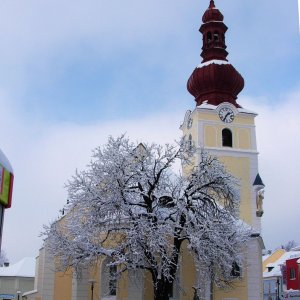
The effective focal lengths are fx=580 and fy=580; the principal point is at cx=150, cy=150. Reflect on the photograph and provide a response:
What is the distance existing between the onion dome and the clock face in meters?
0.78

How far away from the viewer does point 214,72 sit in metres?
44.7

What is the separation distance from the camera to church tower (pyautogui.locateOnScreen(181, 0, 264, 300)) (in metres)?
43.4

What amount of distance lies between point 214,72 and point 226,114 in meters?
3.38

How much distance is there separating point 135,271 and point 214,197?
17.5ft

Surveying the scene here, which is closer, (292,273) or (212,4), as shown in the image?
(212,4)

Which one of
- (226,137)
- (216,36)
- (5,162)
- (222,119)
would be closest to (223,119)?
(222,119)

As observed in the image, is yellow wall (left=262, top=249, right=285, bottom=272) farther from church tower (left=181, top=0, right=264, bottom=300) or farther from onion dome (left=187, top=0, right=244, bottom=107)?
onion dome (left=187, top=0, right=244, bottom=107)

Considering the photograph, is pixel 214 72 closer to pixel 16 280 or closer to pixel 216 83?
pixel 216 83

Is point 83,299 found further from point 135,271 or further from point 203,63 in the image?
point 203,63

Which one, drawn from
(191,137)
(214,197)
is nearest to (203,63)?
(191,137)

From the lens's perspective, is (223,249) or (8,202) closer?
(8,202)

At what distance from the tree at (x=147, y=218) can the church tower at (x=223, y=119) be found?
53.8 ft

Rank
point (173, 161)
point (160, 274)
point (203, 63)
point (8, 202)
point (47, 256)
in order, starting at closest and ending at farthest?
point (8, 202)
point (160, 274)
point (173, 161)
point (47, 256)
point (203, 63)

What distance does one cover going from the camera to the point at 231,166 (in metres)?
43.8
